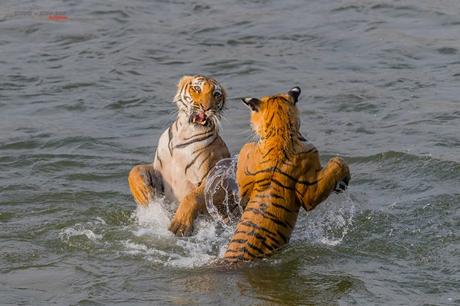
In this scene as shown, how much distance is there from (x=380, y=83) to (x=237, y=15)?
412 cm

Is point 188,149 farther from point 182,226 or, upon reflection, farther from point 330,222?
point 330,222

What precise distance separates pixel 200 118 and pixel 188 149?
9.2 inches

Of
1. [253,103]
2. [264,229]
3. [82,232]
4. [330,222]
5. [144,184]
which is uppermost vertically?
[253,103]

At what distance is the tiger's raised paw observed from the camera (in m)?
7.82

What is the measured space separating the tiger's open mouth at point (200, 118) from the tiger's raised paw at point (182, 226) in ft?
2.39

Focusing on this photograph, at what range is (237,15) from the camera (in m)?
16.4

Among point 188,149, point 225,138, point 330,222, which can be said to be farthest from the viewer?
point 225,138

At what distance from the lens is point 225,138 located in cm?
1115

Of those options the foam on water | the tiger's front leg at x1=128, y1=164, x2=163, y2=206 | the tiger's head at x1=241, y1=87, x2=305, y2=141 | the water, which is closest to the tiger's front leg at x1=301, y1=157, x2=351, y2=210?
the tiger's head at x1=241, y1=87, x2=305, y2=141

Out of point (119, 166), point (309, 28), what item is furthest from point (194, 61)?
point (119, 166)

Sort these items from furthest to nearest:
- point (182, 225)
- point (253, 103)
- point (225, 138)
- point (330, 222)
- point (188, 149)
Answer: point (225, 138)
point (330, 222)
point (188, 149)
point (182, 225)
point (253, 103)

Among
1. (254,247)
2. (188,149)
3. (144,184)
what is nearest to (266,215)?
(254,247)

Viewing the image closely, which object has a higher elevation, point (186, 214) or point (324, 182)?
point (324, 182)

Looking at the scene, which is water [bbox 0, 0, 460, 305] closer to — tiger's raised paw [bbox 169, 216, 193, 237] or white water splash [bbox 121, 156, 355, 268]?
white water splash [bbox 121, 156, 355, 268]
